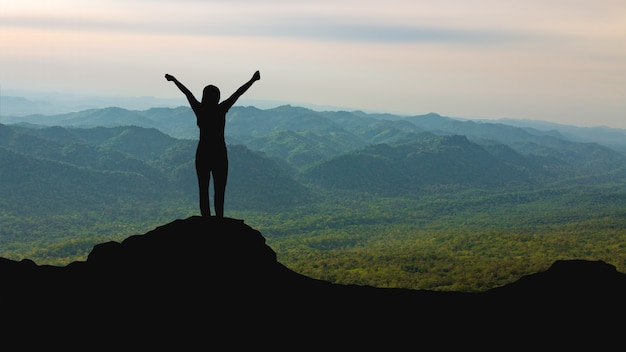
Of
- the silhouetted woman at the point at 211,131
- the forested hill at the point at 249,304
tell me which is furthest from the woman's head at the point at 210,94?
the forested hill at the point at 249,304

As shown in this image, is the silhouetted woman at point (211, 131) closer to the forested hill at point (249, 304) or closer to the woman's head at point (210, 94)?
the woman's head at point (210, 94)

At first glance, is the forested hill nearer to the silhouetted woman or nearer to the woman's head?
the silhouetted woman

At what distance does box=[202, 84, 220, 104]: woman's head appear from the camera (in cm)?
1844

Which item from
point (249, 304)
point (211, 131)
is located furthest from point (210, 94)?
point (249, 304)

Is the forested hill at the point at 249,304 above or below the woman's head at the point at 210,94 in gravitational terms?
below

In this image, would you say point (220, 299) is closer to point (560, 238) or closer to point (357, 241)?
point (560, 238)

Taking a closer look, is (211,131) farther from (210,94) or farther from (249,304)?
(249,304)

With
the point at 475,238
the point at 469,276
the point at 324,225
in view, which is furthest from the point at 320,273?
the point at 324,225

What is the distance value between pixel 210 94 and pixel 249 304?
773 cm

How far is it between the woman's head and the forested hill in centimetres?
444

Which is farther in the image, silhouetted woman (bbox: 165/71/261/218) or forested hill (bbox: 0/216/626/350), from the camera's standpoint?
silhouetted woman (bbox: 165/71/261/218)

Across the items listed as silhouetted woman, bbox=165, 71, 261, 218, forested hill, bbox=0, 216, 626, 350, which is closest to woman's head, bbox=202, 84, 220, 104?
silhouetted woman, bbox=165, 71, 261, 218

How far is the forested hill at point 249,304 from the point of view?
14.6 meters

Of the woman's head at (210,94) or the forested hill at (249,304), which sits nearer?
the forested hill at (249,304)
